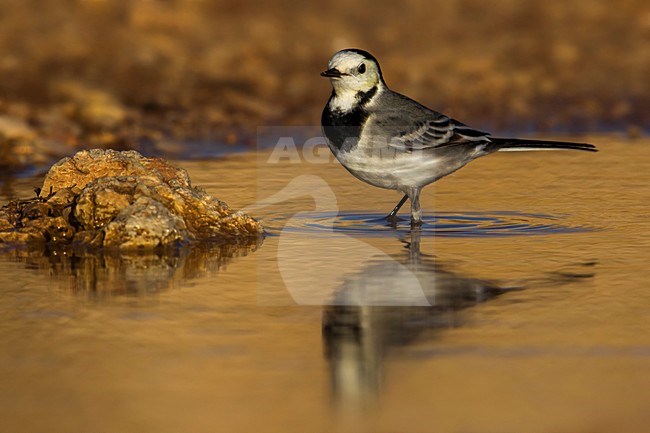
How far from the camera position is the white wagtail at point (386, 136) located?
7.76 meters

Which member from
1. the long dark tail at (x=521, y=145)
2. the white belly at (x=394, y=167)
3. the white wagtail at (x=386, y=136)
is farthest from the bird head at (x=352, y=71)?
the long dark tail at (x=521, y=145)

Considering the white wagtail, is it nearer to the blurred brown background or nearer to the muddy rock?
the muddy rock

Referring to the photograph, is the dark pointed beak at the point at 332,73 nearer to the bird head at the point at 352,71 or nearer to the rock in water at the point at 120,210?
the bird head at the point at 352,71

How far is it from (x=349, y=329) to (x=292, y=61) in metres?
9.75

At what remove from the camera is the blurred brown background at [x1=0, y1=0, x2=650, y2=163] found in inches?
499

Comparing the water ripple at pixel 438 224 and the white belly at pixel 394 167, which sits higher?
the white belly at pixel 394 167

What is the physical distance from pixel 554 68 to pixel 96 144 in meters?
6.01

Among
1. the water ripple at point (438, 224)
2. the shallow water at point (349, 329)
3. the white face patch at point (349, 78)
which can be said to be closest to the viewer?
the shallow water at point (349, 329)

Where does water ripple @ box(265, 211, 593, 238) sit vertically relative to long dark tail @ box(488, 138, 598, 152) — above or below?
below

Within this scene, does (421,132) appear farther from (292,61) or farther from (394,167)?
(292,61)

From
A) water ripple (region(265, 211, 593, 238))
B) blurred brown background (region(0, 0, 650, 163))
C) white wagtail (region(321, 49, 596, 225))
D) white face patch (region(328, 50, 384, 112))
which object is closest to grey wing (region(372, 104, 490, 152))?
white wagtail (region(321, 49, 596, 225))

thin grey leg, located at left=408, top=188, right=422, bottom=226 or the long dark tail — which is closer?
thin grey leg, located at left=408, top=188, right=422, bottom=226

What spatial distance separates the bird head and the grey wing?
0.26m

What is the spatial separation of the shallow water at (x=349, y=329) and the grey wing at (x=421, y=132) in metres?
0.46
